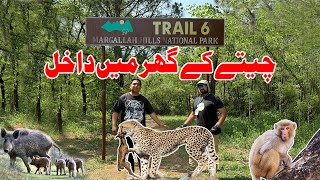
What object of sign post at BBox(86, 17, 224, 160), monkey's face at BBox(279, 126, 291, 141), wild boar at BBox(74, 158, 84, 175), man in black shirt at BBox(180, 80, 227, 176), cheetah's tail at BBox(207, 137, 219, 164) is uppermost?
sign post at BBox(86, 17, 224, 160)

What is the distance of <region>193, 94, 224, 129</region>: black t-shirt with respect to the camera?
4.64 m

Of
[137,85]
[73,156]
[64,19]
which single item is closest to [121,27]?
[137,85]

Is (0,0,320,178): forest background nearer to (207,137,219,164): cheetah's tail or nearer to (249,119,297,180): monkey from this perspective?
(249,119,297,180): monkey

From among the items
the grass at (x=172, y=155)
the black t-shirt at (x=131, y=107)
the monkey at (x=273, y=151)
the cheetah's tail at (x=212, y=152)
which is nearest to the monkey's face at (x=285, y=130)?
the monkey at (x=273, y=151)

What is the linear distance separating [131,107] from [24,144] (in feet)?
3.91

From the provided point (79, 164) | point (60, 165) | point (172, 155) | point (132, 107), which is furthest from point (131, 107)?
point (60, 165)

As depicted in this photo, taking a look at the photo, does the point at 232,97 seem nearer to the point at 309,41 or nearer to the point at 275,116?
the point at 275,116

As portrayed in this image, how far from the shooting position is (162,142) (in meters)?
4.64

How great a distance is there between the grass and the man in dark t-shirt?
0.91ft

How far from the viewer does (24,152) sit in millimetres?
4719

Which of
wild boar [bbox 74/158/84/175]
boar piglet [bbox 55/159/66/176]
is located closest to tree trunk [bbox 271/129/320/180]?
wild boar [bbox 74/158/84/175]

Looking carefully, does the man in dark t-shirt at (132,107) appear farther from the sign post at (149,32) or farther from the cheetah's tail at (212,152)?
the cheetah's tail at (212,152)

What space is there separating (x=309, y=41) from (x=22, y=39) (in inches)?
132

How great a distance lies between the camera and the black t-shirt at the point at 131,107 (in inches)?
183
